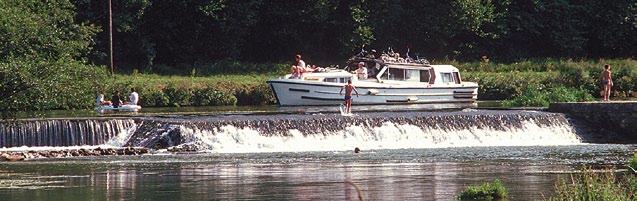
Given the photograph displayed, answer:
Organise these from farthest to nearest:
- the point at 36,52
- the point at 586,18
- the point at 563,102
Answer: the point at 586,18 → the point at 563,102 → the point at 36,52

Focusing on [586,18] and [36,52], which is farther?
[586,18]

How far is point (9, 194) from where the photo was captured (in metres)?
32.5

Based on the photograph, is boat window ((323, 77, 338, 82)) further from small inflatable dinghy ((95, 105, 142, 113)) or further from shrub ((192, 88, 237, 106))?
small inflatable dinghy ((95, 105, 142, 113))

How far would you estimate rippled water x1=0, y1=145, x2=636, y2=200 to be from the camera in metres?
32.2

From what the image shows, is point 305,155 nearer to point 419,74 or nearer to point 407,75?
point 407,75

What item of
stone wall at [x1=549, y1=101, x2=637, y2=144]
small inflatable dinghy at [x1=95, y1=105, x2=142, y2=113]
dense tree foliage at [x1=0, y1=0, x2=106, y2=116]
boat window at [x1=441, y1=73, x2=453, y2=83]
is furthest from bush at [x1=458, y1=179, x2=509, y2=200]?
boat window at [x1=441, y1=73, x2=453, y2=83]

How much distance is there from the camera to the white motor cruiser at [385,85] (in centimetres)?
6306

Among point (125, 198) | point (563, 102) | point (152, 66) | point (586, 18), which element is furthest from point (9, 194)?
point (586, 18)

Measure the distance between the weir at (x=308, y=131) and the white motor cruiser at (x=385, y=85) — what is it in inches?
421

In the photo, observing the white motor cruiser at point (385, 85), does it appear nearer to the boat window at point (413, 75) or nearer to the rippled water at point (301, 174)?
the boat window at point (413, 75)

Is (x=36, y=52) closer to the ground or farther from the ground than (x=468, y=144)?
farther from the ground

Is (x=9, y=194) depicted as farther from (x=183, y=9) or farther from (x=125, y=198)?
(x=183, y=9)

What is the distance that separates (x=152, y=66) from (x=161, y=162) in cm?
3479

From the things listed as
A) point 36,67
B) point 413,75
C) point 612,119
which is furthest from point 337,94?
point 36,67
